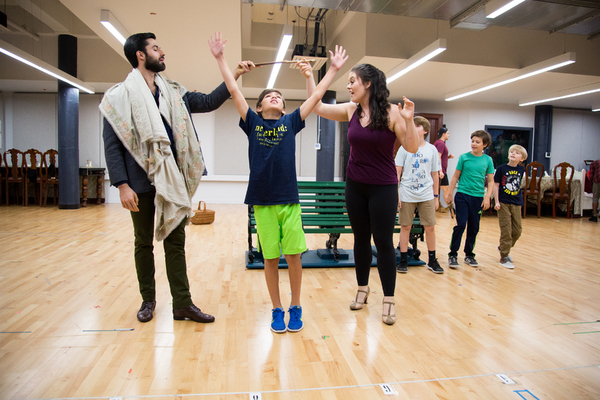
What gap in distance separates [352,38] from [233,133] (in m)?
4.37

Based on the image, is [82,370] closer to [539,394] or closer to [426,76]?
[539,394]

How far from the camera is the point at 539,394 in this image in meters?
1.40

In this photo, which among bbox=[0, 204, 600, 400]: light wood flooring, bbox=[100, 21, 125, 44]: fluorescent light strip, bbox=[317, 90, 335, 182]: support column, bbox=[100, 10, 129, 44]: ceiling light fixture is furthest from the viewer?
bbox=[317, 90, 335, 182]: support column

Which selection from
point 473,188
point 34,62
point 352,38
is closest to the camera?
point 473,188

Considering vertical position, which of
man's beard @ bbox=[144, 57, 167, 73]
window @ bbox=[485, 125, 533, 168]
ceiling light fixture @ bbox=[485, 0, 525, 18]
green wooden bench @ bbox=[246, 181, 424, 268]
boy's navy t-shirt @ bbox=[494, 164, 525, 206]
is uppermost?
ceiling light fixture @ bbox=[485, 0, 525, 18]

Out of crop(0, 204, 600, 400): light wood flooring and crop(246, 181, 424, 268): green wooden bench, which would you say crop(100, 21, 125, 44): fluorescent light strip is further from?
crop(246, 181, 424, 268): green wooden bench

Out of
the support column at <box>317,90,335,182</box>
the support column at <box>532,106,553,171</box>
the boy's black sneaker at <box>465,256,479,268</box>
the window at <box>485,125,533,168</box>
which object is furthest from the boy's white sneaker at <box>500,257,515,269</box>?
the support column at <box>532,106,553,171</box>

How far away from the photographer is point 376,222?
6.72 ft

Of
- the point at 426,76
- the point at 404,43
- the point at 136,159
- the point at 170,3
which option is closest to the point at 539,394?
the point at 136,159

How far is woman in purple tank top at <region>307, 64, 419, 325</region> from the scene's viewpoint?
198 cm

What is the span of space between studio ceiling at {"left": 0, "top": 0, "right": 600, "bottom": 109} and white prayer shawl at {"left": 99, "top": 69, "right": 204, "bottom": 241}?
3.34 meters

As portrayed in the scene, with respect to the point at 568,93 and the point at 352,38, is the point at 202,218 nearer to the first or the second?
the point at 352,38

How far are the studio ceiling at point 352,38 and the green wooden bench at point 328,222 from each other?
103 inches

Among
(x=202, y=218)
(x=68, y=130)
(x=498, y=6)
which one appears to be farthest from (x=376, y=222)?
(x=68, y=130)
